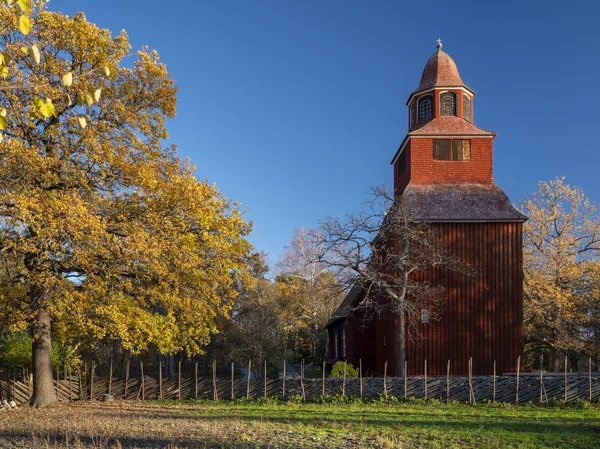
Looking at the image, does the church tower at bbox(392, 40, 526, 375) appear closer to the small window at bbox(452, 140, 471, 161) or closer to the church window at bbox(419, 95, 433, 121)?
the small window at bbox(452, 140, 471, 161)

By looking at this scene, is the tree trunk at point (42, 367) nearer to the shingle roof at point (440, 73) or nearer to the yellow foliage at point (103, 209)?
the yellow foliage at point (103, 209)

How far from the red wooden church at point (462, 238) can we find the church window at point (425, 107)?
201 millimetres

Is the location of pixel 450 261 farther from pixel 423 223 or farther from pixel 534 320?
pixel 534 320

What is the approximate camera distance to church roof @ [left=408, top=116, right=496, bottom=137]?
1219 inches

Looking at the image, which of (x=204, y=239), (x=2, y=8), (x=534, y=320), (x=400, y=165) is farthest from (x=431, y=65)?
(x=2, y=8)

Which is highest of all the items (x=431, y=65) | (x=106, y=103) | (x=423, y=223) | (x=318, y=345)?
(x=431, y=65)

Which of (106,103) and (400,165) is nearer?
(106,103)

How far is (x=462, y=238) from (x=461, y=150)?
17.3ft

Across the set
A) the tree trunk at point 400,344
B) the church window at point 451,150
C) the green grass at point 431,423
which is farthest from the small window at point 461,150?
the green grass at point 431,423

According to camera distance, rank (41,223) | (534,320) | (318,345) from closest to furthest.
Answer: (41,223) → (534,320) → (318,345)

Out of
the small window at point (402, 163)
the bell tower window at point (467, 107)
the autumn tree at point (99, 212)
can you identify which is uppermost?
the bell tower window at point (467, 107)

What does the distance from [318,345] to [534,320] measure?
54.7 ft

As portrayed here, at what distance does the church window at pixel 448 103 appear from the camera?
3231cm

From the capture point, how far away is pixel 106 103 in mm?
20656
